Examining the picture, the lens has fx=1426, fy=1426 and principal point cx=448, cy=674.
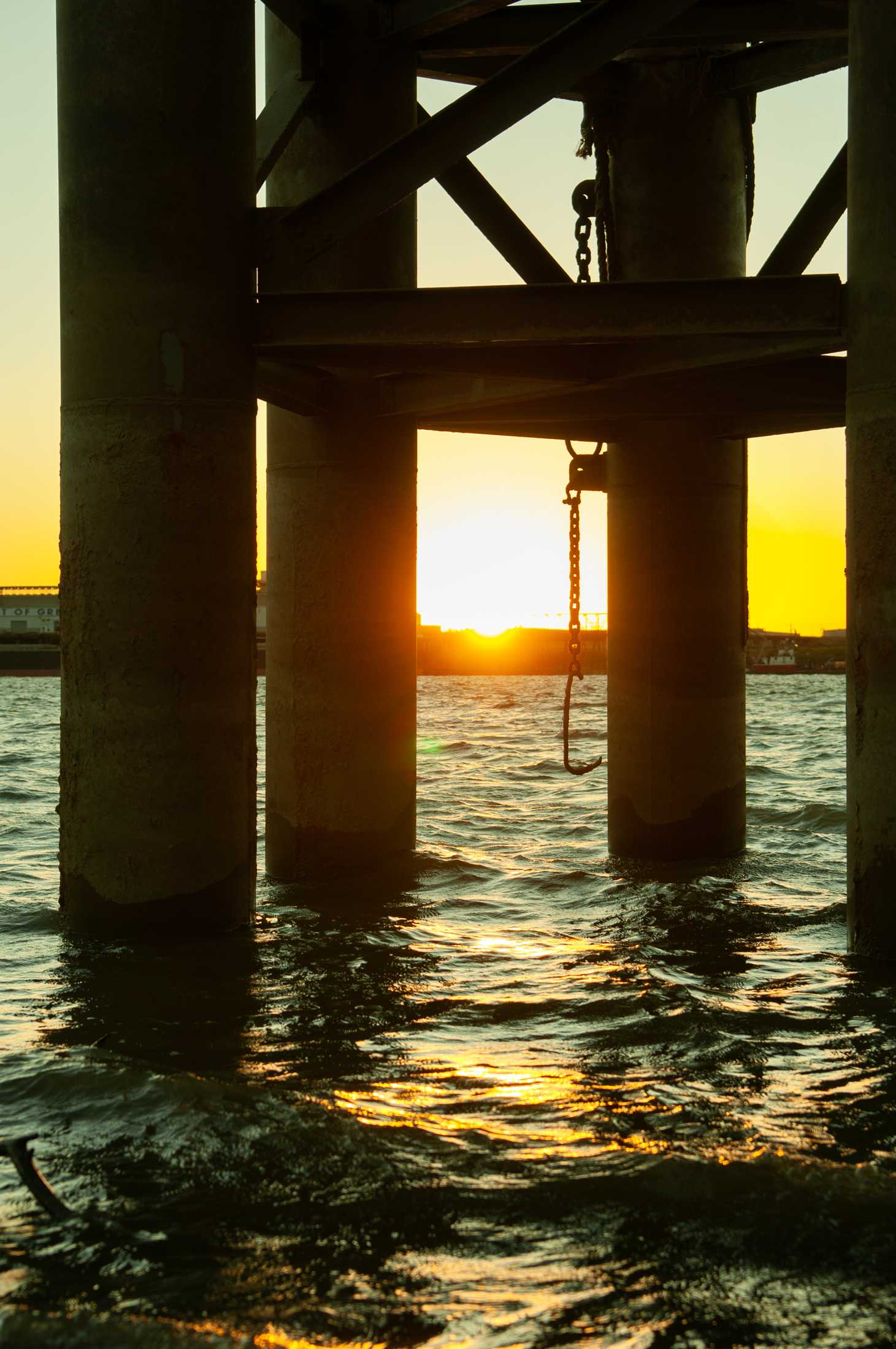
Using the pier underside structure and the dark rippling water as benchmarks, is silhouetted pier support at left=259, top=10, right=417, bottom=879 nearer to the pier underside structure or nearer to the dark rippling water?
the pier underside structure

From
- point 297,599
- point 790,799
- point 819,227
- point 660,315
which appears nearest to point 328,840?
point 297,599

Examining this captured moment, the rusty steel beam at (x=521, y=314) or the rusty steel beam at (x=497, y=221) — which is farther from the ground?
the rusty steel beam at (x=497, y=221)

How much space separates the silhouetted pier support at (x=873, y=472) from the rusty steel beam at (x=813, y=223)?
3158 mm

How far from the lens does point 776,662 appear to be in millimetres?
122750

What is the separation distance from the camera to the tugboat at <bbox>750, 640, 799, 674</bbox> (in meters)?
121

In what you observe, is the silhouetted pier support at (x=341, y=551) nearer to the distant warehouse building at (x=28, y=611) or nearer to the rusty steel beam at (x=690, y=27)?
the rusty steel beam at (x=690, y=27)

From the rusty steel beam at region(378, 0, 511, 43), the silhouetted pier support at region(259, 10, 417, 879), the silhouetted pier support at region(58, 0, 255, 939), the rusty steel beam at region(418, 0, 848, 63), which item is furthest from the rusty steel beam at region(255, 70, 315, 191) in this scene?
the silhouetted pier support at region(58, 0, 255, 939)

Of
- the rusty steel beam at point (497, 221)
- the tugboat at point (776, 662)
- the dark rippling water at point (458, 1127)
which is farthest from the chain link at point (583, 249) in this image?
the tugboat at point (776, 662)

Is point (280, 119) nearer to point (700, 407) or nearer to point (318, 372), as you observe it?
point (318, 372)

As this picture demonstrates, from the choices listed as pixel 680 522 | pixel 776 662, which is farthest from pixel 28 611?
pixel 680 522

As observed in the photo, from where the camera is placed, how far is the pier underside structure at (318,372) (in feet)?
26.2

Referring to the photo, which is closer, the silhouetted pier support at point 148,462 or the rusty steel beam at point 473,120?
the silhouetted pier support at point 148,462

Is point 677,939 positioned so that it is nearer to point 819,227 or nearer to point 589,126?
point 819,227

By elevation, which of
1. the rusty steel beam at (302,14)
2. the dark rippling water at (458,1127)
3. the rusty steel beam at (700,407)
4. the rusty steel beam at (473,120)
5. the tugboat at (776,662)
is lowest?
the dark rippling water at (458,1127)
